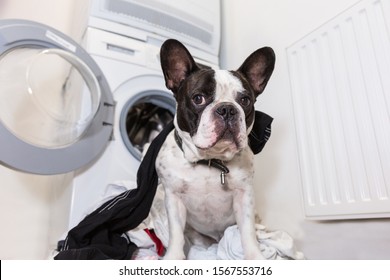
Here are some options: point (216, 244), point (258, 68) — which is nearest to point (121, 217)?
point (216, 244)

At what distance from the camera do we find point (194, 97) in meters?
0.90

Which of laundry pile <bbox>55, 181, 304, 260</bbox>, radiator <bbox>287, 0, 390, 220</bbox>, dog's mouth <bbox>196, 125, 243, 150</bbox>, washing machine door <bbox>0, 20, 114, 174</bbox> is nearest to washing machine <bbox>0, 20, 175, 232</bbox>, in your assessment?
washing machine door <bbox>0, 20, 114, 174</bbox>

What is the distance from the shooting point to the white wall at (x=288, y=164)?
1.04m

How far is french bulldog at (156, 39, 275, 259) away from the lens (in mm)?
875

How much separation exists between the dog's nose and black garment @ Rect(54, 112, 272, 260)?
331mm

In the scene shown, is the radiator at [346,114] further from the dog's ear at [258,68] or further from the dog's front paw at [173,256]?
the dog's front paw at [173,256]

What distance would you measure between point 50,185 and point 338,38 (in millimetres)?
1506

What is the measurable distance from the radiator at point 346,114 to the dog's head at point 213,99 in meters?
0.31

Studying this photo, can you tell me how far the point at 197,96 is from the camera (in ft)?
2.95

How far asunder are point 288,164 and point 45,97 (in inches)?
45.4

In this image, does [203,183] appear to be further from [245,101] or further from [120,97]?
[120,97]
